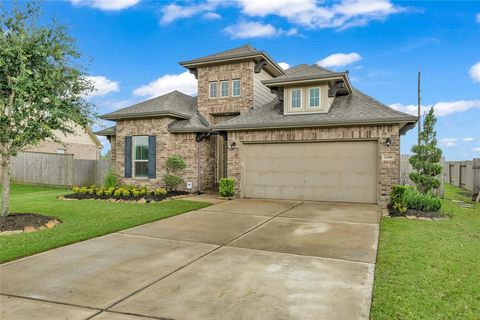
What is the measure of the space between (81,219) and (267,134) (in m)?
7.08

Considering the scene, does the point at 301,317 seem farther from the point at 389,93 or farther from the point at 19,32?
the point at 389,93

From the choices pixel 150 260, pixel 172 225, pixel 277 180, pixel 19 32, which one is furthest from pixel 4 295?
pixel 277 180

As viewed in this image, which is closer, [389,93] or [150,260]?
[150,260]

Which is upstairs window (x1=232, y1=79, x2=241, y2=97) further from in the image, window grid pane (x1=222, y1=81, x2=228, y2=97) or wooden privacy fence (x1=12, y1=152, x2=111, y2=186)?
wooden privacy fence (x1=12, y1=152, x2=111, y2=186)

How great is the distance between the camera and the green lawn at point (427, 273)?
352 cm

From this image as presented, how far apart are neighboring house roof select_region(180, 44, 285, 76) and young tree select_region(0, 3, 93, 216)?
780 cm

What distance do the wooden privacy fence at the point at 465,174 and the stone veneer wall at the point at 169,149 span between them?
1187 cm

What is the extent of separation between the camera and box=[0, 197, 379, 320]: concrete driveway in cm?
346

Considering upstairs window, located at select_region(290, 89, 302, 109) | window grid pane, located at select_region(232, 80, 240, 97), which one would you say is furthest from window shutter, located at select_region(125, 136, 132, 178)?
upstairs window, located at select_region(290, 89, 302, 109)

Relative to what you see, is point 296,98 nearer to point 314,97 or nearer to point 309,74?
point 314,97

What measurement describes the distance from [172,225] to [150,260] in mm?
2672

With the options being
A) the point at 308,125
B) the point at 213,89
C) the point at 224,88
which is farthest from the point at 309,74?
the point at 213,89

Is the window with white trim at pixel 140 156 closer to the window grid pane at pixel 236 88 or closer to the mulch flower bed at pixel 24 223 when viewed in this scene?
the window grid pane at pixel 236 88

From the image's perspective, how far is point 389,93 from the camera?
16.4 meters
